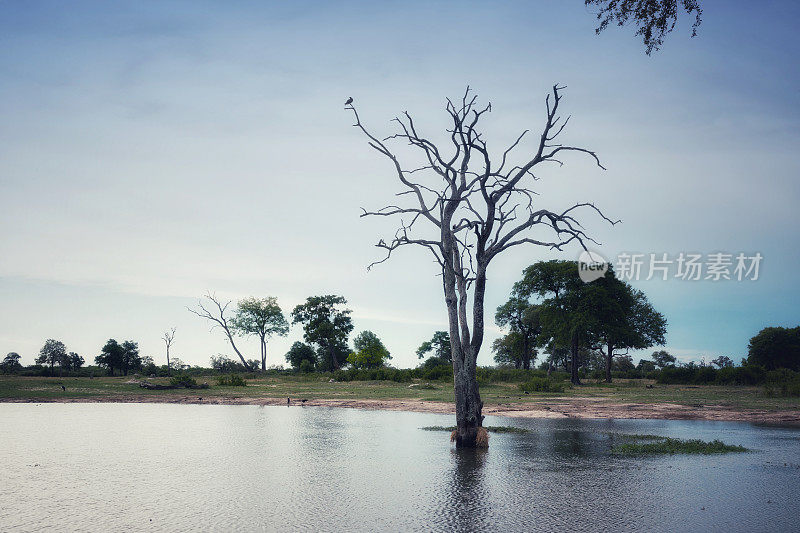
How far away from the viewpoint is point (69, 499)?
10273 millimetres

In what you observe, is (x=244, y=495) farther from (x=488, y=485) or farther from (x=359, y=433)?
(x=359, y=433)

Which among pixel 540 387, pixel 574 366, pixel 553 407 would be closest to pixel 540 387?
pixel 540 387

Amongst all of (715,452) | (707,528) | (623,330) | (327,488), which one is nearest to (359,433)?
(327,488)

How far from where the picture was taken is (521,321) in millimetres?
77625

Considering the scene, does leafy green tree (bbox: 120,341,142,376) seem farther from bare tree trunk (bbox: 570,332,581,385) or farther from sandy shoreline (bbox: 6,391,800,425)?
bare tree trunk (bbox: 570,332,581,385)

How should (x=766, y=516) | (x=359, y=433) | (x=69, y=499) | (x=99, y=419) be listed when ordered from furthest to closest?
(x=99, y=419)
(x=359, y=433)
(x=69, y=499)
(x=766, y=516)

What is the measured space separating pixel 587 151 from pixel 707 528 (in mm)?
11731

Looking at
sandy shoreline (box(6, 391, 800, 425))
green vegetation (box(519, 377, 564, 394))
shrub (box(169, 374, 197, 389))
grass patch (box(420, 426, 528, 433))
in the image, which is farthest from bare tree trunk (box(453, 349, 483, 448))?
shrub (box(169, 374, 197, 389))

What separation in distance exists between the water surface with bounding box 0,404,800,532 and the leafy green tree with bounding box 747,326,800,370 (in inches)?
2515

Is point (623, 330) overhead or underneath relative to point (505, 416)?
overhead

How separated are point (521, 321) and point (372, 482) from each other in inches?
2670

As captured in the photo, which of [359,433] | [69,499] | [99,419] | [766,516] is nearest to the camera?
[766,516]

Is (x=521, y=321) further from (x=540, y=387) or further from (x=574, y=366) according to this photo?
(x=540, y=387)

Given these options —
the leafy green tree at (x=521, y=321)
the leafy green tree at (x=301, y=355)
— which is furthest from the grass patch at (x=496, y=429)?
the leafy green tree at (x=301, y=355)
